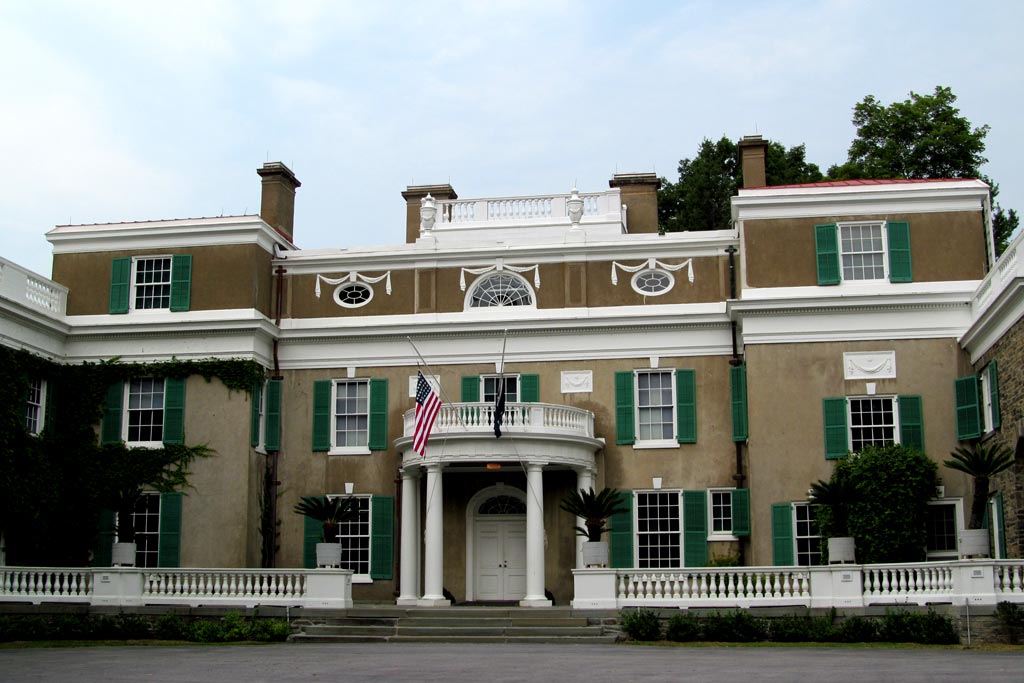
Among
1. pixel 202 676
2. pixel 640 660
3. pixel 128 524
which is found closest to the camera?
pixel 202 676

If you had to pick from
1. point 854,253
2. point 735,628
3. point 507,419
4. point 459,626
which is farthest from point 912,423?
point 459,626

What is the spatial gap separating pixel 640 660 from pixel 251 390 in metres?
14.1

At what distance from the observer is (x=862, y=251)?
1118 inches

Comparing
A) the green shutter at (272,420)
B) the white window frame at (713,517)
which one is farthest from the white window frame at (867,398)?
the green shutter at (272,420)

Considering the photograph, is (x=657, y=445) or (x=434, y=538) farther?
(x=657, y=445)

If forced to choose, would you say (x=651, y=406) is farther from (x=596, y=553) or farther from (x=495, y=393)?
(x=596, y=553)

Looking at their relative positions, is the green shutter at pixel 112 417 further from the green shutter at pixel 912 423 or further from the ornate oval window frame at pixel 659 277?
the green shutter at pixel 912 423

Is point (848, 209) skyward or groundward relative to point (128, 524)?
skyward

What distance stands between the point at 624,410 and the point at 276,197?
11239 mm

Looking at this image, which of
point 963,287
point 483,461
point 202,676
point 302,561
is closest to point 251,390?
point 302,561

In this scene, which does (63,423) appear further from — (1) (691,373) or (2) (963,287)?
(2) (963,287)

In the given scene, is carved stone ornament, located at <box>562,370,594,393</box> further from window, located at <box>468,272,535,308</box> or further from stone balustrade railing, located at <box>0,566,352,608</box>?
stone balustrade railing, located at <box>0,566,352,608</box>

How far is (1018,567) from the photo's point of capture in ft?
69.8

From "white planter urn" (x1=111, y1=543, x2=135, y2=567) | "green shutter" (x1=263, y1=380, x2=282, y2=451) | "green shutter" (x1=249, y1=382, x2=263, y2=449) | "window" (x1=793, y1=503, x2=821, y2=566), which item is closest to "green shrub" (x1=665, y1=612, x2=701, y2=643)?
"window" (x1=793, y1=503, x2=821, y2=566)
